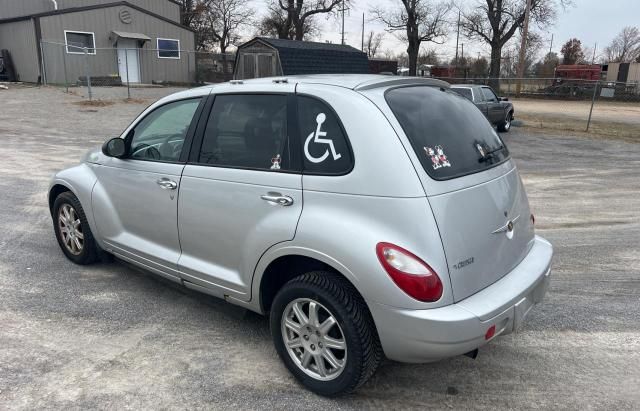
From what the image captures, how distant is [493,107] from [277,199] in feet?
48.7

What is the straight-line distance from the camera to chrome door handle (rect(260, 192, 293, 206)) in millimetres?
2873

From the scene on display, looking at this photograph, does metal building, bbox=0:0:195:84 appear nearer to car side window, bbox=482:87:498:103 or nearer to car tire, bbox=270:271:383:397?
car side window, bbox=482:87:498:103

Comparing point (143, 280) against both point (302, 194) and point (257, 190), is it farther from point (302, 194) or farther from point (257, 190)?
point (302, 194)

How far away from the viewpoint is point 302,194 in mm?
2834

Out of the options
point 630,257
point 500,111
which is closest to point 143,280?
point 630,257

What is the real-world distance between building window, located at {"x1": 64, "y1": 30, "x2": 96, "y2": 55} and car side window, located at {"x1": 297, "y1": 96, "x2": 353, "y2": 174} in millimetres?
A: 25543

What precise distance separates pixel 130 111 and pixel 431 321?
57.7 feet

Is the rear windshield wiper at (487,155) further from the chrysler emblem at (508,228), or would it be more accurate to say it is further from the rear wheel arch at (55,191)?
the rear wheel arch at (55,191)

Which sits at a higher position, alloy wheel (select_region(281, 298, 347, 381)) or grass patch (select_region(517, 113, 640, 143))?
alloy wheel (select_region(281, 298, 347, 381))

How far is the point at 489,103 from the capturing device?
16109 millimetres

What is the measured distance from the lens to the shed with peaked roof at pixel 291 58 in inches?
894

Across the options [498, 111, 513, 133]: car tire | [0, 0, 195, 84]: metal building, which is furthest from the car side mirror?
[0, 0, 195, 84]: metal building

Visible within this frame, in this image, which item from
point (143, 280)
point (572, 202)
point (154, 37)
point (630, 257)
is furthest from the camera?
point (154, 37)

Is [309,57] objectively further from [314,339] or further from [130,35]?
[314,339]
